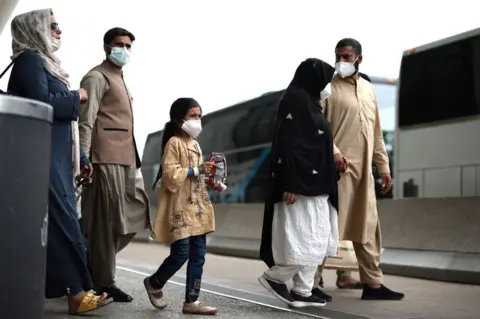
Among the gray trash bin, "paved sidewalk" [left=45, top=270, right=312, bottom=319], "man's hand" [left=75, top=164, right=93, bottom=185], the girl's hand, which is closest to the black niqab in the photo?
"paved sidewalk" [left=45, top=270, right=312, bottom=319]

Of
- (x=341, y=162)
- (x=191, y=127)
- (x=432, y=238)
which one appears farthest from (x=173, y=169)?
(x=432, y=238)

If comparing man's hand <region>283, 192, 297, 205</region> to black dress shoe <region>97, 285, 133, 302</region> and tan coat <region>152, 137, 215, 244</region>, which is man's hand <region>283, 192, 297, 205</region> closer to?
tan coat <region>152, 137, 215, 244</region>

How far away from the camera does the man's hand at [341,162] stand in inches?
241

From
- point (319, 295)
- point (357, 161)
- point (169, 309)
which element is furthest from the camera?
point (357, 161)

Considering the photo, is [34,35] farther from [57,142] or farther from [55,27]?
[57,142]

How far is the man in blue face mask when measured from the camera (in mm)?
5957

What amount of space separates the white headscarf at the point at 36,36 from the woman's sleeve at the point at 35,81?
0.44 ft

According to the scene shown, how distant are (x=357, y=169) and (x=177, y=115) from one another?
1.62m

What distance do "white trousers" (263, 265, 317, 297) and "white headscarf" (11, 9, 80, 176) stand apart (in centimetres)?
169

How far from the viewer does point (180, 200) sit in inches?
219

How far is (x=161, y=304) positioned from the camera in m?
5.73

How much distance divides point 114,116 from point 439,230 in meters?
4.67

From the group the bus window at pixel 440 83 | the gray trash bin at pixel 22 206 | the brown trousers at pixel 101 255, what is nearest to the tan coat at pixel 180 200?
the brown trousers at pixel 101 255

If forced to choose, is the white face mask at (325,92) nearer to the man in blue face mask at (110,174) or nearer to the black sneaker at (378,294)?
the man in blue face mask at (110,174)
